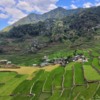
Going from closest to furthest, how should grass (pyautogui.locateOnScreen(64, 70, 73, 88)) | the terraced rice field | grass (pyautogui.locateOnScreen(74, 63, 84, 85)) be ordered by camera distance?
the terraced rice field, grass (pyautogui.locateOnScreen(64, 70, 73, 88)), grass (pyautogui.locateOnScreen(74, 63, 84, 85))

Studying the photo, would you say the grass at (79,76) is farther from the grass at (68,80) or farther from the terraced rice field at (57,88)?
the grass at (68,80)

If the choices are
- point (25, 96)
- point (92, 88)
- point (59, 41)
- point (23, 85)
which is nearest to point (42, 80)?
point (23, 85)

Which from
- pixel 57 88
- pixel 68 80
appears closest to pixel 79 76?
pixel 68 80

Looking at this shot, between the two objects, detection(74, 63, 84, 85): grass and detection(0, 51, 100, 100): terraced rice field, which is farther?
detection(74, 63, 84, 85): grass

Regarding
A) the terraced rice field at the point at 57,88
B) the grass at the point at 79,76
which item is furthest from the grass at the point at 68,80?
the grass at the point at 79,76

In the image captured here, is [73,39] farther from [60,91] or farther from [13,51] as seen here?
[60,91]

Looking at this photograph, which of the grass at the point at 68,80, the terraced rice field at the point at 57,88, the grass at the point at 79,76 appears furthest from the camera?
the grass at the point at 79,76

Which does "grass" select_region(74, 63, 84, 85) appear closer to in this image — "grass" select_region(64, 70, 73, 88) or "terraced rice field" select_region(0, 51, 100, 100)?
"terraced rice field" select_region(0, 51, 100, 100)

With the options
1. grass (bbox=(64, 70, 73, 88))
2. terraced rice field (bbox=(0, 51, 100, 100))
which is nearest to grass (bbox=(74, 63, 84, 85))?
terraced rice field (bbox=(0, 51, 100, 100))

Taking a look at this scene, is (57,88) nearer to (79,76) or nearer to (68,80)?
(68,80)

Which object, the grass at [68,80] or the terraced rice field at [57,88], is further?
the grass at [68,80]

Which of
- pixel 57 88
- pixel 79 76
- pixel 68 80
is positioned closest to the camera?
pixel 57 88

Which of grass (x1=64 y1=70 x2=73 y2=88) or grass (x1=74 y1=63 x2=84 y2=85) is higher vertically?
grass (x1=74 y1=63 x2=84 y2=85)
